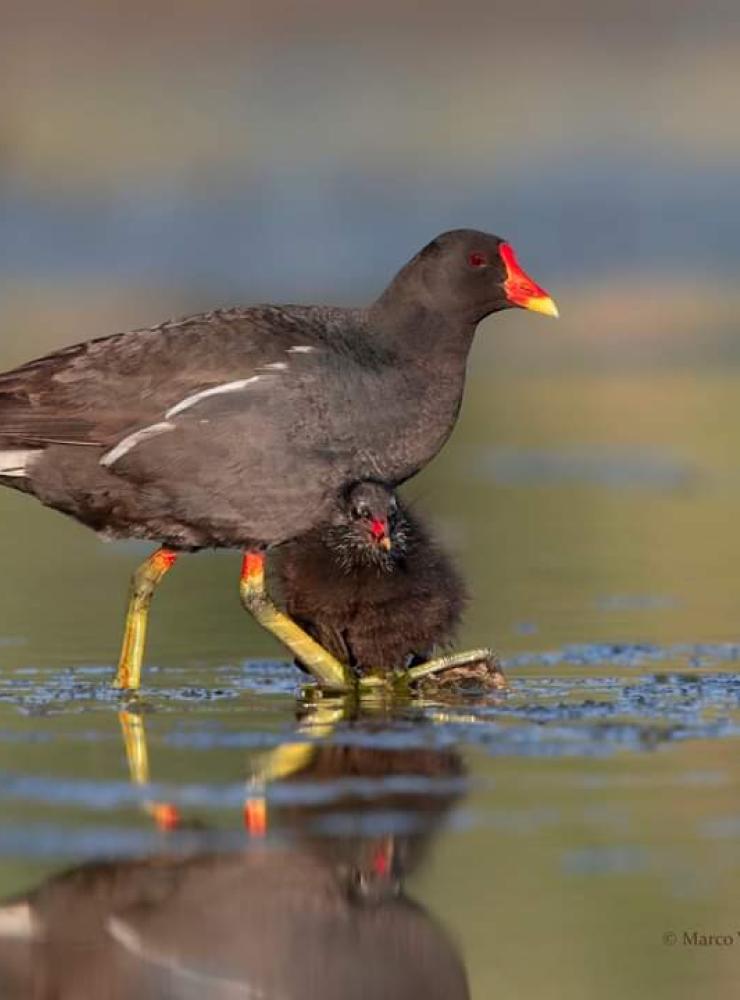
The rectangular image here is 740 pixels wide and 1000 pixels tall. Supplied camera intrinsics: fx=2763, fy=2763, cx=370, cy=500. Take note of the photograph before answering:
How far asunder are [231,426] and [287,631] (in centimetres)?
85

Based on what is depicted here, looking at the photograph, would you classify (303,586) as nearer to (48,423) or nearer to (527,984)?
(48,423)

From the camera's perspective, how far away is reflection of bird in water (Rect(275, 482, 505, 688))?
34.8 feet

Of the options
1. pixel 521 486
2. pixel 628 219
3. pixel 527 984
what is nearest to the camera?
pixel 527 984

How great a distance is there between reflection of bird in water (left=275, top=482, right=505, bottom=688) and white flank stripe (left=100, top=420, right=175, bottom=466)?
31.6 inches

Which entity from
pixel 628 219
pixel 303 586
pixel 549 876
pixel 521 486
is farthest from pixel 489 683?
pixel 628 219

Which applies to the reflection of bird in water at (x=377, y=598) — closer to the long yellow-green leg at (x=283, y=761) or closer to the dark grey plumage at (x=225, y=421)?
the dark grey plumage at (x=225, y=421)

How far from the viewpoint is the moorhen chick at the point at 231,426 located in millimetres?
10031

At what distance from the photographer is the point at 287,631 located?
10.4 metres

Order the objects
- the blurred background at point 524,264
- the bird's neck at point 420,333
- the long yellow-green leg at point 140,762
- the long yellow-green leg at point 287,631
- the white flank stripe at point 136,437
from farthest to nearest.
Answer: the bird's neck at point 420,333, the long yellow-green leg at point 287,631, the white flank stripe at point 136,437, the long yellow-green leg at point 140,762, the blurred background at point 524,264

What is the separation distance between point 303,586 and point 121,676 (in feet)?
3.00

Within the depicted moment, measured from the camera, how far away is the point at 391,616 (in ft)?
34.8

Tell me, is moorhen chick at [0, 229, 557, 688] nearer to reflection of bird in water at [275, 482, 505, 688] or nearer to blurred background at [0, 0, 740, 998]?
reflection of bird in water at [275, 482, 505, 688]

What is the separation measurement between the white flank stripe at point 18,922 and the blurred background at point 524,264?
0.23 m

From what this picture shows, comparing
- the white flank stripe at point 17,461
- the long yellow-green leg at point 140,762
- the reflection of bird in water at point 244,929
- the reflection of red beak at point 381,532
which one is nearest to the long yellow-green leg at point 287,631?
the reflection of red beak at point 381,532
